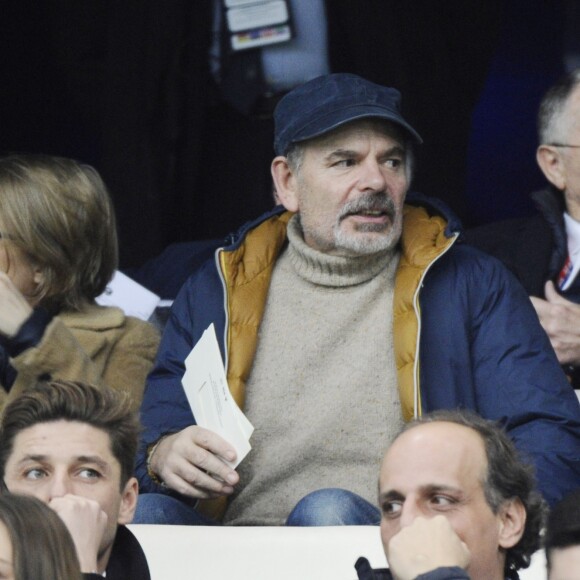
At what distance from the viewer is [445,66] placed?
635cm

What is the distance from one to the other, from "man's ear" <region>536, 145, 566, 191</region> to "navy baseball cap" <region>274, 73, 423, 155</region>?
0.83 meters

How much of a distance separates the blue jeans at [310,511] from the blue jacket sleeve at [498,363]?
14.1 inches

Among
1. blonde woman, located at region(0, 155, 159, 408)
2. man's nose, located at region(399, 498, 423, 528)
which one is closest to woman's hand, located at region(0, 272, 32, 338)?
blonde woman, located at region(0, 155, 159, 408)

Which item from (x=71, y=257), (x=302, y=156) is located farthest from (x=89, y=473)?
(x=302, y=156)

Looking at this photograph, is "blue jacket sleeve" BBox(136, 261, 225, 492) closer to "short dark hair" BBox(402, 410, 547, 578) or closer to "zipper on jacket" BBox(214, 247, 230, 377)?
"zipper on jacket" BBox(214, 247, 230, 377)

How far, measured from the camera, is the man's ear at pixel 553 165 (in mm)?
5590

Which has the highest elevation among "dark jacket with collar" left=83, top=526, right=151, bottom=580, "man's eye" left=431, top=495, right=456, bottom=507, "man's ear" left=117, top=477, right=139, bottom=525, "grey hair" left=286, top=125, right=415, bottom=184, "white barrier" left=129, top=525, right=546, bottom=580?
"grey hair" left=286, top=125, right=415, bottom=184

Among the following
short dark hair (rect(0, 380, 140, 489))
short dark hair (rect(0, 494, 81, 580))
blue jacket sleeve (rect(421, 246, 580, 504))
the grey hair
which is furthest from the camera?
the grey hair

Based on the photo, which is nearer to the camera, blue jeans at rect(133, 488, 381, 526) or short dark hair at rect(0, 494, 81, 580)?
short dark hair at rect(0, 494, 81, 580)

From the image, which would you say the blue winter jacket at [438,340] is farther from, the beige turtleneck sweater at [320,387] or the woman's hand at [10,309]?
the woman's hand at [10,309]

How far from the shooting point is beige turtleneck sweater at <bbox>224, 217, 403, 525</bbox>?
15.1 feet

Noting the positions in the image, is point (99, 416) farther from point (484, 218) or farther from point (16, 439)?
point (484, 218)

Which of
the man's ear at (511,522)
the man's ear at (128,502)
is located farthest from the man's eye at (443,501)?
the man's ear at (128,502)

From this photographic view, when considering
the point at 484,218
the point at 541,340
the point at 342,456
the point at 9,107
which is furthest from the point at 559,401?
the point at 9,107
